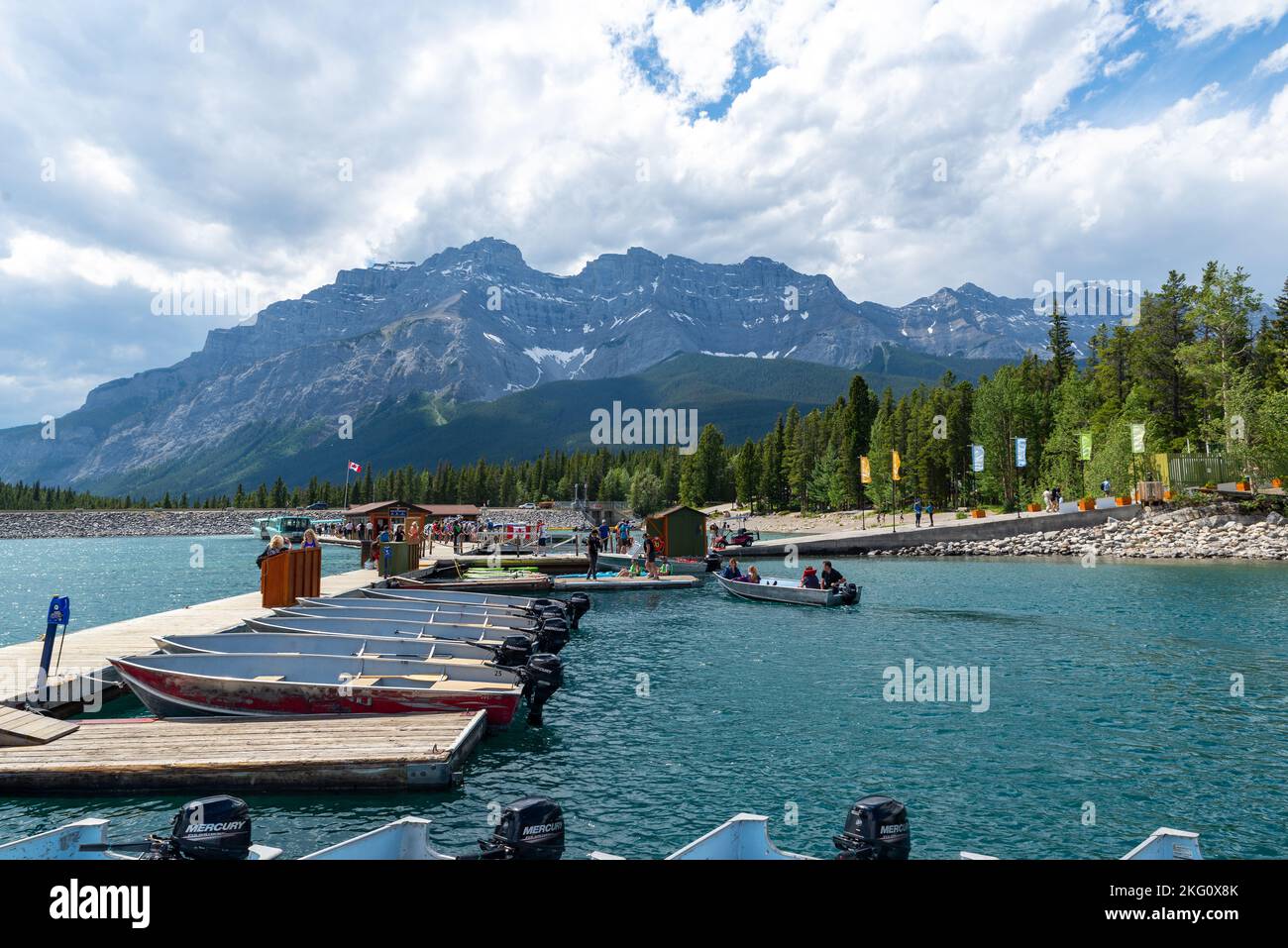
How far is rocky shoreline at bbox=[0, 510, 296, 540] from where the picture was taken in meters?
156

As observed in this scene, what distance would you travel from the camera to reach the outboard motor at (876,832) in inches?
355

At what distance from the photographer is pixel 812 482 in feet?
435

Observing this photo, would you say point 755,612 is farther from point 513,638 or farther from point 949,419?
point 949,419

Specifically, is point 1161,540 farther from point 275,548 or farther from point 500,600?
point 275,548

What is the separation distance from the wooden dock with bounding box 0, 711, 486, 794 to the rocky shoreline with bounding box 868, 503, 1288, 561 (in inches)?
2269

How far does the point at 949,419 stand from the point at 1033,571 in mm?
62364

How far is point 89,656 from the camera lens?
794 inches

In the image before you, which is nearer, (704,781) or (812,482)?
(704,781)

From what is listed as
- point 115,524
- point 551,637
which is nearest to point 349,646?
point 551,637

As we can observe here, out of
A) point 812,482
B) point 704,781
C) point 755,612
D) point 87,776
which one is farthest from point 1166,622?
point 812,482

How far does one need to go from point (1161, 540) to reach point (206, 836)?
7233 cm

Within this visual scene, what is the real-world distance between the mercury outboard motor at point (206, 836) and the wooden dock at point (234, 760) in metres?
3.87

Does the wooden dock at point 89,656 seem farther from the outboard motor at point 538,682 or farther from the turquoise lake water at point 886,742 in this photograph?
the outboard motor at point 538,682

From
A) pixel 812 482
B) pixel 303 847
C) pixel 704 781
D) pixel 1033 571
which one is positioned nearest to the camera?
pixel 303 847
